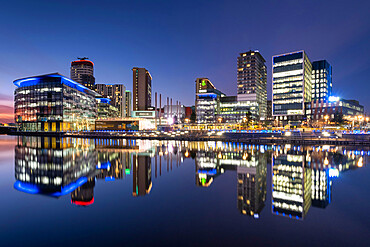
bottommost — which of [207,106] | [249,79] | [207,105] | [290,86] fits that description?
[207,106]

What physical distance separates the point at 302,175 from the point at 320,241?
1292cm

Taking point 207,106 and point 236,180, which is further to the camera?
point 207,106

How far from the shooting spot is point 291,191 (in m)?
15.3

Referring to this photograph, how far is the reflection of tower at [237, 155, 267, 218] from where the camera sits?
12.3 meters

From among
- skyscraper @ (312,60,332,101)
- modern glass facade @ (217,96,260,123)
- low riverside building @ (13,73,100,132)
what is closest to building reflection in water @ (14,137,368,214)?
low riverside building @ (13,73,100,132)

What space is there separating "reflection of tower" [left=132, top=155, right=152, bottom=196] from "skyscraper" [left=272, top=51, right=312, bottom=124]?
151576 mm

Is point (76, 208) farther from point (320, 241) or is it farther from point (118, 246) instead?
point (320, 241)

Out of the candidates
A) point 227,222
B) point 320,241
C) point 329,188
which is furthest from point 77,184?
point 329,188

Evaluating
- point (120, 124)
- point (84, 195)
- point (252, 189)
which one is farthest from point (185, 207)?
point (120, 124)

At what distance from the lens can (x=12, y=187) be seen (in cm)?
1691

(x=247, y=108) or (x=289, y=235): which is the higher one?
(x=247, y=108)

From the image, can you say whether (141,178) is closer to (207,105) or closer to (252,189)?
(252,189)

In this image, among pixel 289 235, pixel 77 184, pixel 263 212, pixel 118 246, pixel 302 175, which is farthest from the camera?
pixel 302 175

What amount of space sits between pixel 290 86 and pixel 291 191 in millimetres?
160355
